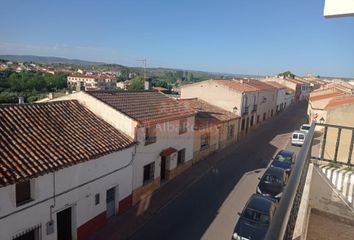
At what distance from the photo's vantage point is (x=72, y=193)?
11.4 metres

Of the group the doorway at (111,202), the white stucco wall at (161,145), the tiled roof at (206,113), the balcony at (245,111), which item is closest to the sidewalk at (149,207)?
the doorway at (111,202)

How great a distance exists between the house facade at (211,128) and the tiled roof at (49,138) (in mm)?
9675

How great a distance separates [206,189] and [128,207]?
529 cm

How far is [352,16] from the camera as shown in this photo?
2.52 meters

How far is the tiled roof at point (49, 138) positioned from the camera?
9.88m

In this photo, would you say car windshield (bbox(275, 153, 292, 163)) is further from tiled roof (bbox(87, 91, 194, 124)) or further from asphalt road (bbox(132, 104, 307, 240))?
tiled roof (bbox(87, 91, 194, 124))

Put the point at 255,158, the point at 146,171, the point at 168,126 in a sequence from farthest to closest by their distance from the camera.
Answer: the point at 255,158 → the point at 168,126 → the point at 146,171

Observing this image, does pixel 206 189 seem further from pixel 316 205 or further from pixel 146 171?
pixel 316 205

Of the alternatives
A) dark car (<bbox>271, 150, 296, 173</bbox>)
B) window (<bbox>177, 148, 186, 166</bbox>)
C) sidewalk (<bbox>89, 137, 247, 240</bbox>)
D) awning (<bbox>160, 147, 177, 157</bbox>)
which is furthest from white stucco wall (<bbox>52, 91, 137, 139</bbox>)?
dark car (<bbox>271, 150, 296, 173</bbox>)

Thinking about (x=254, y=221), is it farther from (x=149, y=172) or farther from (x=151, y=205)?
(x=149, y=172)

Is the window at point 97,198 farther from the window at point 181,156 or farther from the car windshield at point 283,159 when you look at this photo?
the car windshield at point 283,159

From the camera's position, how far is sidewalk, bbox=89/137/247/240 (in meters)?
13.0

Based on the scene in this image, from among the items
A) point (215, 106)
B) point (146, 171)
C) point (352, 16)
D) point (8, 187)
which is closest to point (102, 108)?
point (146, 171)

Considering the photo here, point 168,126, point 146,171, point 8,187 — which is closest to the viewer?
point 8,187
